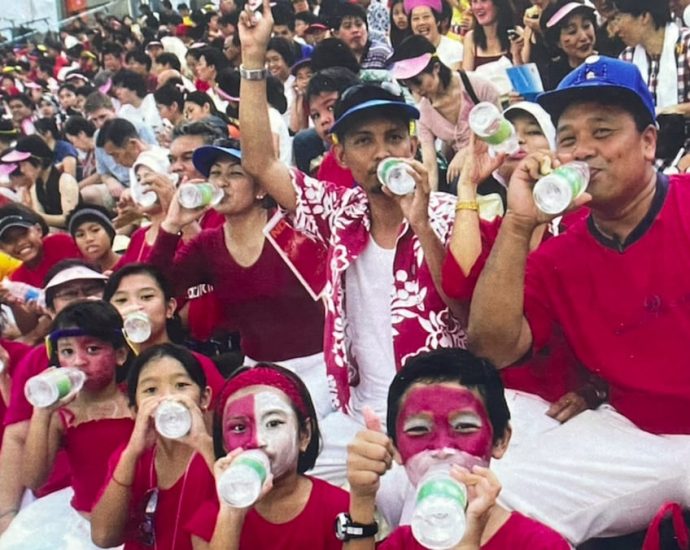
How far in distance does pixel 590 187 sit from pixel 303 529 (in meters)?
1.12

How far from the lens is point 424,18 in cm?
635

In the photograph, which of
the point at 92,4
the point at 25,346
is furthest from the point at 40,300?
the point at 92,4

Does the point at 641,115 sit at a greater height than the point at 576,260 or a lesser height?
greater

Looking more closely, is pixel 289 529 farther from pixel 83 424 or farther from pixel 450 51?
pixel 450 51

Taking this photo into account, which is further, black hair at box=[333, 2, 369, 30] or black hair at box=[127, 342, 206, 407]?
black hair at box=[333, 2, 369, 30]

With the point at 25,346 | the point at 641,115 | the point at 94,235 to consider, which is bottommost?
the point at 25,346

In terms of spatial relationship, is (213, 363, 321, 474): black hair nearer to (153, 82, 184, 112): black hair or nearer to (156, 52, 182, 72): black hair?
(153, 82, 184, 112): black hair

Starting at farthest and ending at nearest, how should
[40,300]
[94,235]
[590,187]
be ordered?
[94,235], [40,300], [590,187]

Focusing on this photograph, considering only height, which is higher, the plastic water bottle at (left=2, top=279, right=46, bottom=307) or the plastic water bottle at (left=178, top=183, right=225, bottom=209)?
the plastic water bottle at (left=178, top=183, right=225, bottom=209)

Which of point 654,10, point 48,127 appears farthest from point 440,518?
point 48,127

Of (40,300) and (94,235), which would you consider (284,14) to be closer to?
(94,235)

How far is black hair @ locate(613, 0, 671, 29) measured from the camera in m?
4.33

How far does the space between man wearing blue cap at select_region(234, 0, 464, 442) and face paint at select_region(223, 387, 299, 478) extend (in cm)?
36

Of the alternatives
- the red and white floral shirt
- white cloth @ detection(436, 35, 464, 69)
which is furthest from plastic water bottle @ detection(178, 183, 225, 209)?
white cloth @ detection(436, 35, 464, 69)
